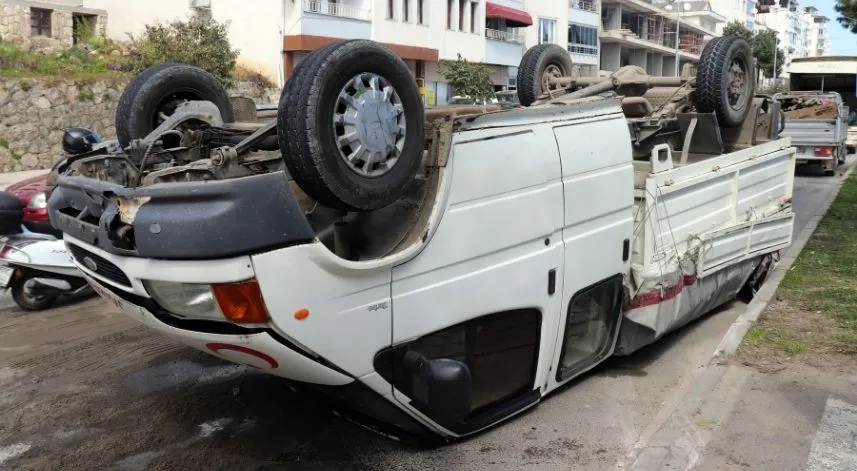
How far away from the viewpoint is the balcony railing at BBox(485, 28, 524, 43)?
4047 cm

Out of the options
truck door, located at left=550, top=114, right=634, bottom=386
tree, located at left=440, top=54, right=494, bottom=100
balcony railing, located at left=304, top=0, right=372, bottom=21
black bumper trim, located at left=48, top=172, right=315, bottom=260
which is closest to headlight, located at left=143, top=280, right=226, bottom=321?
black bumper trim, located at left=48, top=172, right=315, bottom=260

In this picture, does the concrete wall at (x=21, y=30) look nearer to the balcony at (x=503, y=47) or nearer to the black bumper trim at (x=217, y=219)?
the black bumper trim at (x=217, y=219)

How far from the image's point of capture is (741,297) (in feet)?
24.7

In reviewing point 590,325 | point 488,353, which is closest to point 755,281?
point 590,325

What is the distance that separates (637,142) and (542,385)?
3.31m

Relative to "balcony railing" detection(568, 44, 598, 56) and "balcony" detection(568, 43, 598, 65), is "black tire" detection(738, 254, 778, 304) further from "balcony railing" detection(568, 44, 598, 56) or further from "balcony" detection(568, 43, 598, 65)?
"balcony railing" detection(568, 44, 598, 56)

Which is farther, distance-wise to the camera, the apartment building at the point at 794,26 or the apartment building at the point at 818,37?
the apartment building at the point at 818,37

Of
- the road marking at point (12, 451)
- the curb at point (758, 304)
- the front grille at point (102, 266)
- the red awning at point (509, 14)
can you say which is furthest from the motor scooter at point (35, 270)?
the red awning at point (509, 14)

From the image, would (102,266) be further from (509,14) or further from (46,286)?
(509,14)

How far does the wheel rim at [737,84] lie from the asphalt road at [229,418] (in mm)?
2558

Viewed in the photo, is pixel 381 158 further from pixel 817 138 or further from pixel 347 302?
pixel 817 138

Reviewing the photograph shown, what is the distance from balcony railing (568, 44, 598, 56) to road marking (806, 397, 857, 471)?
161 feet

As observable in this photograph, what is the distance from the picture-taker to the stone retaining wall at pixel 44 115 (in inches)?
758

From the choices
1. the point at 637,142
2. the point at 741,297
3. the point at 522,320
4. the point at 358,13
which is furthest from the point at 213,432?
the point at 358,13
